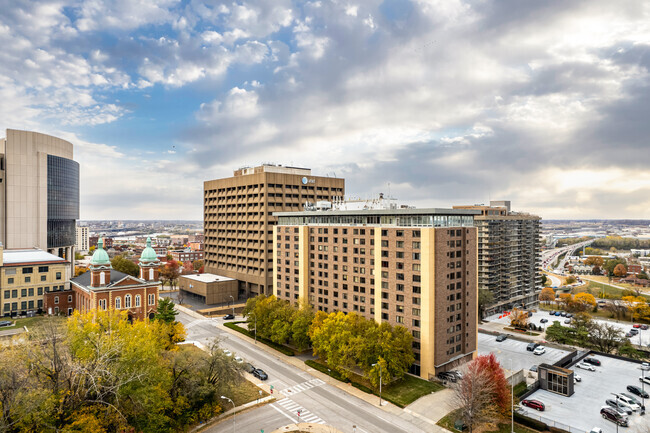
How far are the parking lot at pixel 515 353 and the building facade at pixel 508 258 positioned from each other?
32529mm

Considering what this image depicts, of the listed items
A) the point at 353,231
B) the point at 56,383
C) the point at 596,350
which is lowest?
the point at 596,350

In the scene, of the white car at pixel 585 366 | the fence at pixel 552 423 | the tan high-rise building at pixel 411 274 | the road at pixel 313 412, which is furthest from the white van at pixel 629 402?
the road at pixel 313 412

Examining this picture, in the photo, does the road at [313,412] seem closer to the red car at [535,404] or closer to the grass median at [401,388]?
the grass median at [401,388]

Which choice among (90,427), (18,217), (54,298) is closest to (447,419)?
(90,427)

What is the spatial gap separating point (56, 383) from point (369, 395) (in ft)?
147

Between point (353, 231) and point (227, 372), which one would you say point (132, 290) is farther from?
point (353, 231)

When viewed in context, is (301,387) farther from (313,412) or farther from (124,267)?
(124,267)

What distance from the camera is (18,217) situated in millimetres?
133250

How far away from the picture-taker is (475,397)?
52.6 metres

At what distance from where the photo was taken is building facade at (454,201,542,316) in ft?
438

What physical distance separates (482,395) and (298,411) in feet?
88.2

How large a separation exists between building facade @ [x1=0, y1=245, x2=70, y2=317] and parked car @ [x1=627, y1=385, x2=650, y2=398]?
444 feet

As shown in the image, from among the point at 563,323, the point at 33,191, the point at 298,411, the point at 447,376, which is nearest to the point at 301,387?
the point at 298,411

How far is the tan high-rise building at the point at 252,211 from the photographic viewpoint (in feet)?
418
